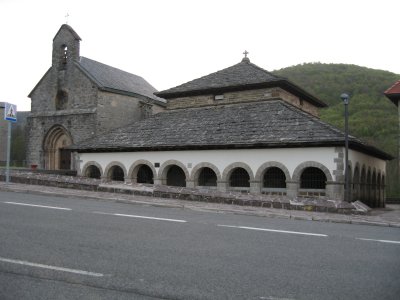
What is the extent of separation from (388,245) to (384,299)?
11.4 feet

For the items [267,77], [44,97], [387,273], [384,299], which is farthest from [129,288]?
[44,97]

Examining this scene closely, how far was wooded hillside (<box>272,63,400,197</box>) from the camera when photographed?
3925cm

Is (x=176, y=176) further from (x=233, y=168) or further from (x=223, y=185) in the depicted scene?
(x=233, y=168)

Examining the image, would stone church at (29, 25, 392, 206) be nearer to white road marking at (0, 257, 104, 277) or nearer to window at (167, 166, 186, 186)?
window at (167, 166, 186, 186)

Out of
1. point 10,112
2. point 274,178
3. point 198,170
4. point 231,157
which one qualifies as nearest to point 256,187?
point 274,178

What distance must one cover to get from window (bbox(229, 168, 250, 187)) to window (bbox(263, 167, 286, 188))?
2.91ft

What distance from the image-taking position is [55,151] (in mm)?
30969

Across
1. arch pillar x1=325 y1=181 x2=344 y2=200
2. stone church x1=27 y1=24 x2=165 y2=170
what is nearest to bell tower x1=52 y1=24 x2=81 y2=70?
stone church x1=27 y1=24 x2=165 y2=170

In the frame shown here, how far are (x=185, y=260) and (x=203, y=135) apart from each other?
15688mm

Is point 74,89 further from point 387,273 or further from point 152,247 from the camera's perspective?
point 387,273

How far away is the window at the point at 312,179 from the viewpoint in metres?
19.5

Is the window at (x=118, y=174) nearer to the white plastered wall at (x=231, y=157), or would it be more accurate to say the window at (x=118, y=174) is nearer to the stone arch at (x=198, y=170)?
the white plastered wall at (x=231, y=157)

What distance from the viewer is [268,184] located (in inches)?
813

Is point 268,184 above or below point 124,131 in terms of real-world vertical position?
below
